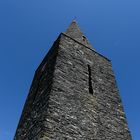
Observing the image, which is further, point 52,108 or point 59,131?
point 52,108

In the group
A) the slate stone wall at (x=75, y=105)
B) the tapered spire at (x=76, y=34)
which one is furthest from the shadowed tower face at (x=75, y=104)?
the tapered spire at (x=76, y=34)

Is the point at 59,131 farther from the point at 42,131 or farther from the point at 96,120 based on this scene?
the point at 96,120

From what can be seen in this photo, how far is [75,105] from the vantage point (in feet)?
27.4

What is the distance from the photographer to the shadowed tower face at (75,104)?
730cm

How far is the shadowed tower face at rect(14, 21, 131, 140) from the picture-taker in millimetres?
7297

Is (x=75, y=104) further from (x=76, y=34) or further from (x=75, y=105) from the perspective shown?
(x=76, y=34)

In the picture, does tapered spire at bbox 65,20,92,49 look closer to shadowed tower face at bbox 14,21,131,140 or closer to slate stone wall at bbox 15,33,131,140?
shadowed tower face at bbox 14,21,131,140

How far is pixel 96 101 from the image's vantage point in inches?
363

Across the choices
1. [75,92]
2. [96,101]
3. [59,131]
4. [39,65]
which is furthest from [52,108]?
[39,65]

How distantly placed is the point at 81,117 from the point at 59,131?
1.29m

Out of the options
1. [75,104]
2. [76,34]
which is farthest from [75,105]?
[76,34]

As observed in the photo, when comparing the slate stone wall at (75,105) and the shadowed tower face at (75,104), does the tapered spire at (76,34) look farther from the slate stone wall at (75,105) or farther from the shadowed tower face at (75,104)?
the slate stone wall at (75,105)

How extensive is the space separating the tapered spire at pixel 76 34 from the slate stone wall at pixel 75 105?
5.46ft

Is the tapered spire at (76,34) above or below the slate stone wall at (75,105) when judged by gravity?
above
